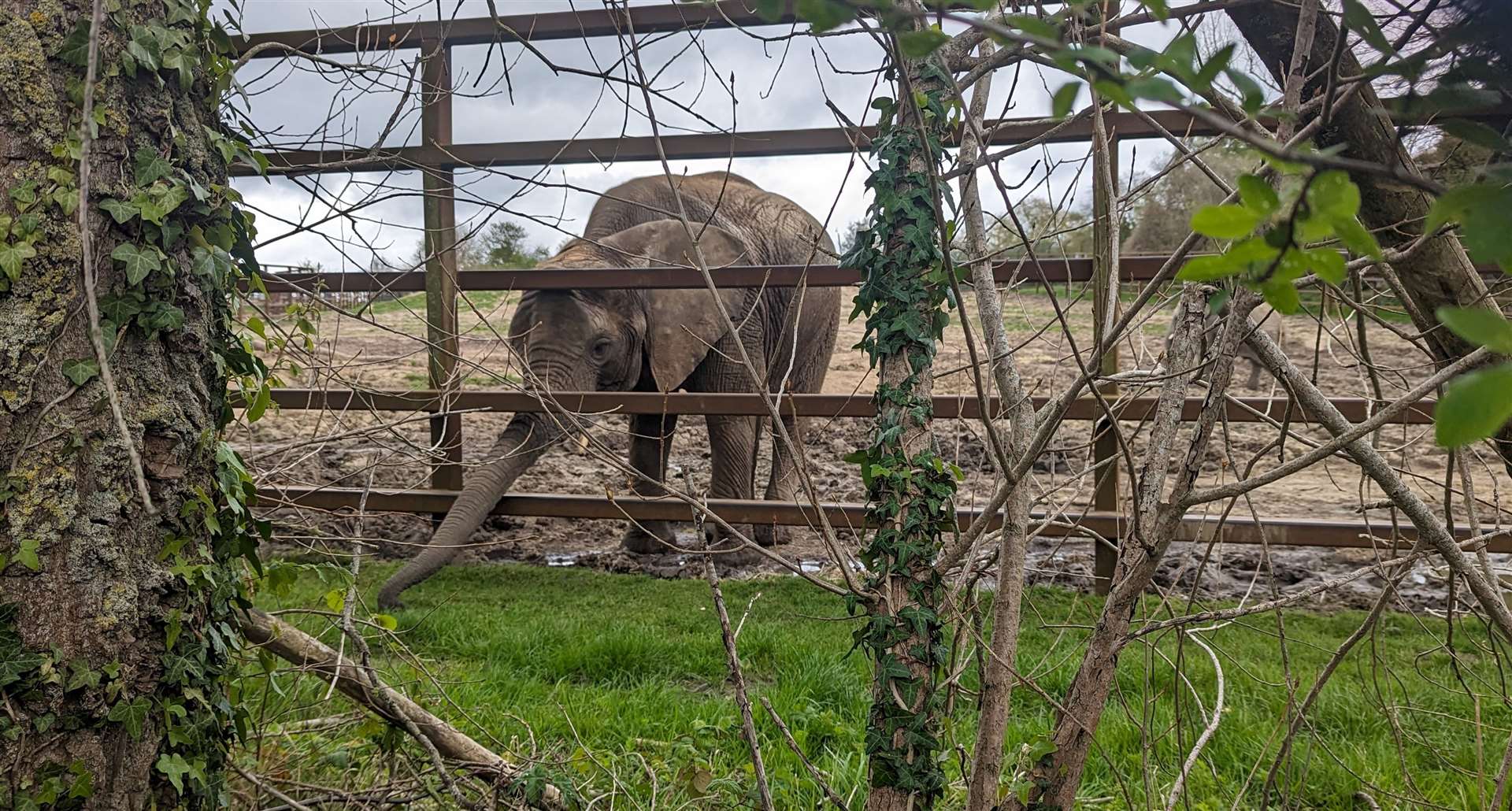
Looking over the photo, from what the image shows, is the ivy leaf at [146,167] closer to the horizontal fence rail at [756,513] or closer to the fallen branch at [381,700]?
the fallen branch at [381,700]

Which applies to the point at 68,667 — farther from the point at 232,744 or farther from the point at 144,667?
the point at 232,744

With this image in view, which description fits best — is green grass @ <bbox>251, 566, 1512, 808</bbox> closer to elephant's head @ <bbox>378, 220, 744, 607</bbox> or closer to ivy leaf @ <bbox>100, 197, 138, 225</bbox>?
ivy leaf @ <bbox>100, 197, 138, 225</bbox>

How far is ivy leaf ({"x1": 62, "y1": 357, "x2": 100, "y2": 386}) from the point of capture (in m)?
1.50

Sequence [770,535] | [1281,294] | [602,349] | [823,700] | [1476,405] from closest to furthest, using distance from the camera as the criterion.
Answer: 1. [1476,405]
2. [1281,294]
3. [823,700]
4. [602,349]
5. [770,535]

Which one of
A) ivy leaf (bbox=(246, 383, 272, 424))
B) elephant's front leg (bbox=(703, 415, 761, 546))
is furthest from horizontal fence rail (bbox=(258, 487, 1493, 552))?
ivy leaf (bbox=(246, 383, 272, 424))

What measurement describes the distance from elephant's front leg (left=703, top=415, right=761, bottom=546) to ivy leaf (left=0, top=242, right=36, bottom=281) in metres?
4.75

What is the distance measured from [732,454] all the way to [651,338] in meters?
1.02

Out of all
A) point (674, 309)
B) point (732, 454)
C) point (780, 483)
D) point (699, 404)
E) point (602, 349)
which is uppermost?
point (674, 309)

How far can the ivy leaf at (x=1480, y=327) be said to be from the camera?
0.39 meters

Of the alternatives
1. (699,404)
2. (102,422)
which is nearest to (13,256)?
(102,422)

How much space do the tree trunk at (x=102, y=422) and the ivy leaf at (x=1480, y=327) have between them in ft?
5.57

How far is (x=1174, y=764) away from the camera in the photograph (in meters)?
2.51

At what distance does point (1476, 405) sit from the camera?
39 cm

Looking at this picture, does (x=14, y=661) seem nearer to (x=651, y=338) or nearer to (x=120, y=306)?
(x=120, y=306)
